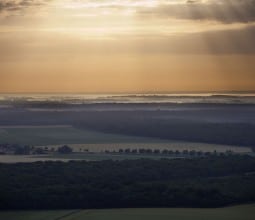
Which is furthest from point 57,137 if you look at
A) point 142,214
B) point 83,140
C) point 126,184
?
point 142,214

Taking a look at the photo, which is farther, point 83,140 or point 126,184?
point 83,140

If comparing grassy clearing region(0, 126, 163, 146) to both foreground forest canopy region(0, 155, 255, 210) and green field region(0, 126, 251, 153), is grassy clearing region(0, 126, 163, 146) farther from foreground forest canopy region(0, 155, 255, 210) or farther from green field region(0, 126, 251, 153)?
foreground forest canopy region(0, 155, 255, 210)

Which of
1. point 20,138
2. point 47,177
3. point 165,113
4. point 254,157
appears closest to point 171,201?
point 47,177

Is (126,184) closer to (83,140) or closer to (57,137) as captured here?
(83,140)

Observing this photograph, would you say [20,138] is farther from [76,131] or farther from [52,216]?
[52,216]

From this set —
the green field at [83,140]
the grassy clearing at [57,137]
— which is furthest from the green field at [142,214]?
the grassy clearing at [57,137]

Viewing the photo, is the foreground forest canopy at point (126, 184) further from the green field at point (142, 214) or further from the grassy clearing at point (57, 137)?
the grassy clearing at point (57, 137)
